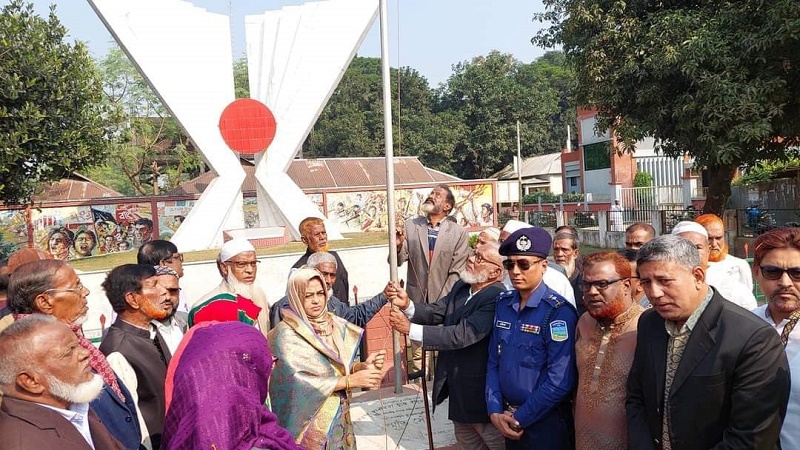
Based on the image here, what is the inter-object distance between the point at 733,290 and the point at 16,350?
3346mm

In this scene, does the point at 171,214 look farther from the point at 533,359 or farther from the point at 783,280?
the point at 783,280

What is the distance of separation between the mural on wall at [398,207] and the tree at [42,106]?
10.8 metres

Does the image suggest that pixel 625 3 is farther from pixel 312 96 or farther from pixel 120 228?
pixel 120 228

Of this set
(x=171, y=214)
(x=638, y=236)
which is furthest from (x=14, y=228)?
(x=638, y=236)

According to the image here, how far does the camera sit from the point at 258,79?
15570mm

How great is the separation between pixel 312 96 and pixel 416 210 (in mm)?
9115

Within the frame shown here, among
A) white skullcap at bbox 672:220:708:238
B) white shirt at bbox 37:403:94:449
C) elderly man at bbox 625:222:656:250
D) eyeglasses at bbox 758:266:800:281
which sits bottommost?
white shirt at bbox 37:403:94:449

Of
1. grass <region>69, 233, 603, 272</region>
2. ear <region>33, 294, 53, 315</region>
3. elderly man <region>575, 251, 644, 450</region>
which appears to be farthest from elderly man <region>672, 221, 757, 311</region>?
grass <region>69, 233, 603, 272</region>

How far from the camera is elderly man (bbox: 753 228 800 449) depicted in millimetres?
2230

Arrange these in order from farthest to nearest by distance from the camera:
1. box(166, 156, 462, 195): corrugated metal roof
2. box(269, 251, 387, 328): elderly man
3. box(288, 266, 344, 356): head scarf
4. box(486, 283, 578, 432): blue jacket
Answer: box(166, 156, 462, 195): corrugated metal roof, box(269, 251, 387, 328): elderly man, box(288, 266, 344, 356): head scarf, box(486, 283, 578, 432): blue jacket

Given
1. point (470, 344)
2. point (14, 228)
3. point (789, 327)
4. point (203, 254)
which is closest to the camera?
point (789, 327)

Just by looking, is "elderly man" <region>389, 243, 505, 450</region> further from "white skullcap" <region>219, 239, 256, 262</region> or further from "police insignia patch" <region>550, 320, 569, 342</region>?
"white skullcap" <region>219, 239, 256, 262</region>

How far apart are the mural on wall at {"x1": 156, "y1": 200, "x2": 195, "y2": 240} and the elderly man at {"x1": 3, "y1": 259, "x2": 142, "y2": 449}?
18.7 metres

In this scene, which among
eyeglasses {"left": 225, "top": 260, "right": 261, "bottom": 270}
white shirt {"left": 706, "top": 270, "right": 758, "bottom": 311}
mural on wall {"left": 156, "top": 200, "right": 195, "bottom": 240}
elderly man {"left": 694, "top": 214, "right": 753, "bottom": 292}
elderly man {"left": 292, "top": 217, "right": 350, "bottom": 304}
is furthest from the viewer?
mural on wall {"left": 156, "top": 200, "right": 195, "bottom": 240}
